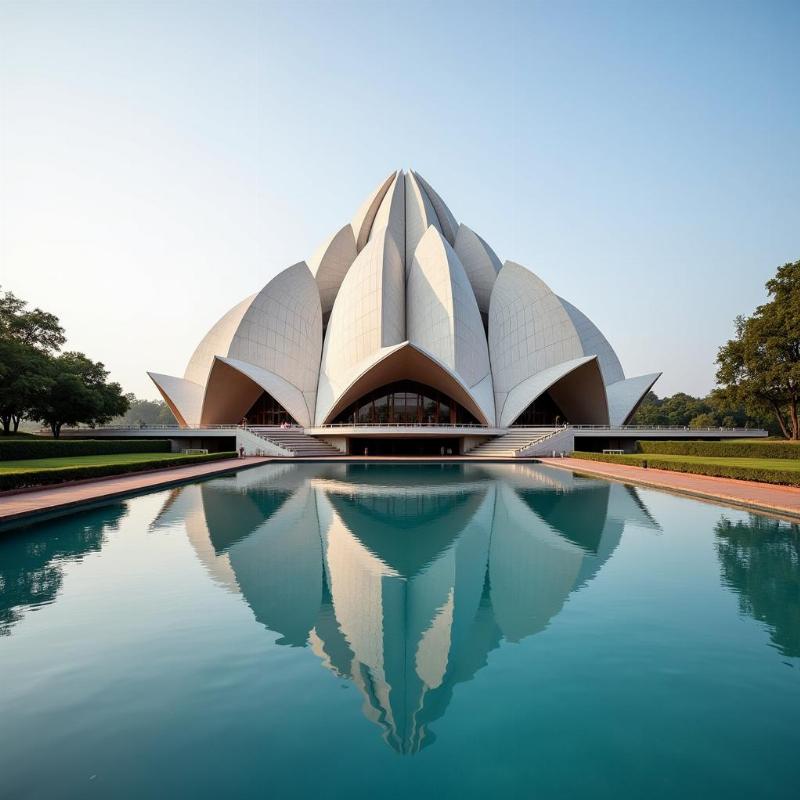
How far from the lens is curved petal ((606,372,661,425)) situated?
3195 centimetres

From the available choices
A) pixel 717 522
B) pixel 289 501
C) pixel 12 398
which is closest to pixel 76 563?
pixel 289 501

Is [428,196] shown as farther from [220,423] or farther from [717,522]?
[717,522]

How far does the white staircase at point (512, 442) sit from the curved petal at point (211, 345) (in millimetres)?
18423

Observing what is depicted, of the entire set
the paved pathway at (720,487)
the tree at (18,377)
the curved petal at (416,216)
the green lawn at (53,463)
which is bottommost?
the paved pathway at (720,487)

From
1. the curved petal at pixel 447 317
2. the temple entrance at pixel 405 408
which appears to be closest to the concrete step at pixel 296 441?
the temple entrance at pixel 405 408

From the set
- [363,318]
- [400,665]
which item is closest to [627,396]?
[363,318]

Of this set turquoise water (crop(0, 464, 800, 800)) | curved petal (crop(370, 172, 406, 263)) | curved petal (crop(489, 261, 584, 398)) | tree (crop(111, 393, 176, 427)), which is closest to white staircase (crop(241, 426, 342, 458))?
curved petal (crop(489, 261, 584, 398))

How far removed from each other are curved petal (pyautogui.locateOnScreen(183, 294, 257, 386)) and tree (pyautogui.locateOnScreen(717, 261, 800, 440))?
30.2 m

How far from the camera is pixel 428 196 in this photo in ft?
131

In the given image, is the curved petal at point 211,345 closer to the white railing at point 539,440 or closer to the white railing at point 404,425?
the white railing at point 404,425

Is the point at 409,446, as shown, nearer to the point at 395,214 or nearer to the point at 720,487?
the point at 395,214

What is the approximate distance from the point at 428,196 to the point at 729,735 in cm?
4160

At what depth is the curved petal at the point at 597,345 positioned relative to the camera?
3419cm

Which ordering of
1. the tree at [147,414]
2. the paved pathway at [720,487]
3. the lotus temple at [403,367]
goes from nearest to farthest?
the paved pathway at [720,487] → the lotus temple at [403,367] → the tree at [147,414]
